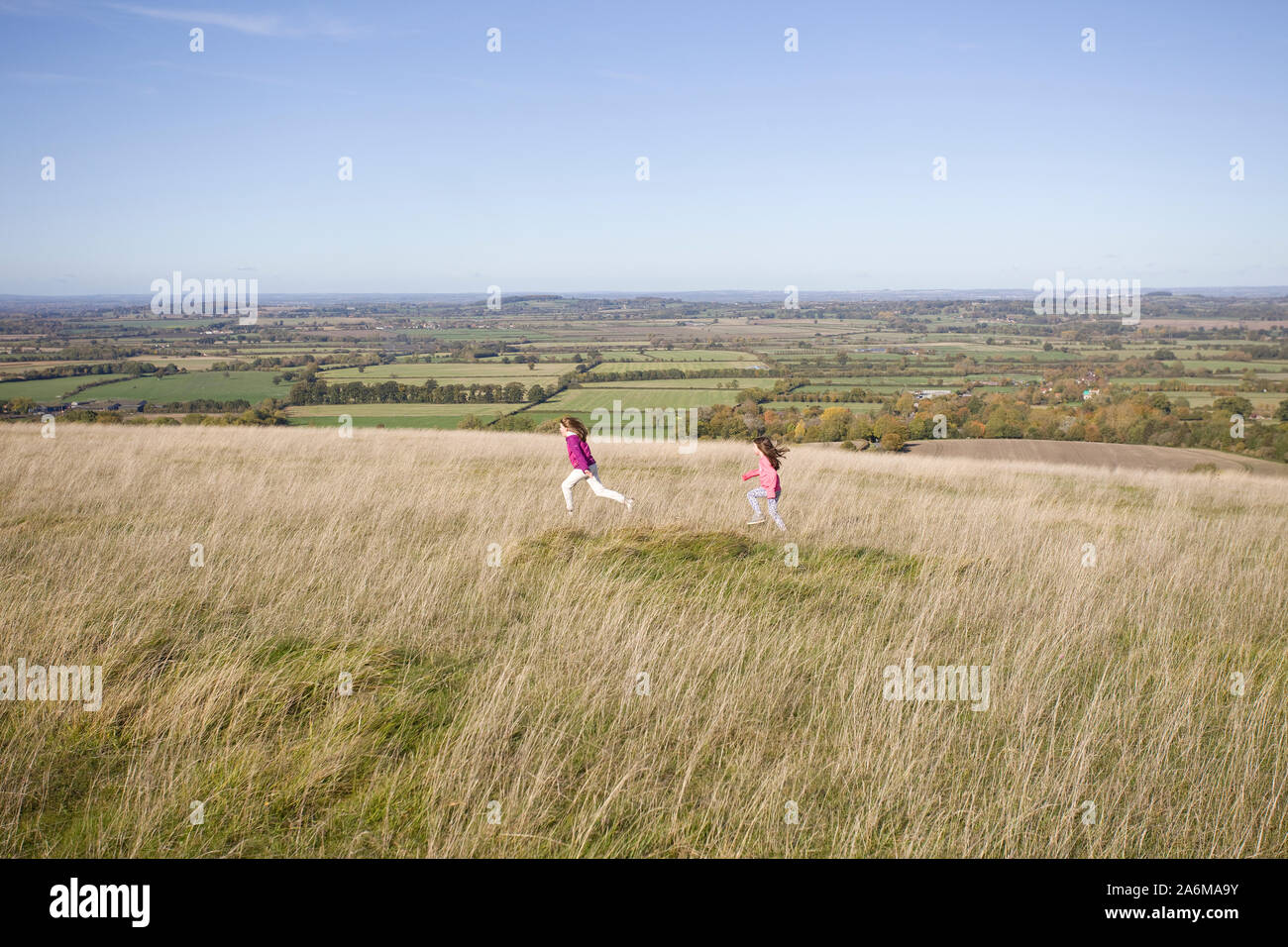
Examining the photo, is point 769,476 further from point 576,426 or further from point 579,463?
point 576,426

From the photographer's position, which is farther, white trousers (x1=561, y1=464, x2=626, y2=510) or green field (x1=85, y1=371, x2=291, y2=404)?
green field (x1=85, y1=371, x2=291, y2=404)

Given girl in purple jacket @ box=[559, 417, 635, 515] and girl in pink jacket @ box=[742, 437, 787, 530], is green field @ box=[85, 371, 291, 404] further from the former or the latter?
girl in pink jacket @ box=[742, 437, 787, 530]

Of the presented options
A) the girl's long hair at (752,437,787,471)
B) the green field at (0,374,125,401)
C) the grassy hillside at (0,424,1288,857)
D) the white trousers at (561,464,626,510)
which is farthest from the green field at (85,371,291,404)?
the girl's long hair at (752,437,787,471)

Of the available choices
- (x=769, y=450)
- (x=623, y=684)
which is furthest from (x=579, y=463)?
(x=623, y=684)

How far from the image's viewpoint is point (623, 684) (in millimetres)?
4355

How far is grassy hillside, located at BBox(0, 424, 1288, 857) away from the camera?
3127 millimetres

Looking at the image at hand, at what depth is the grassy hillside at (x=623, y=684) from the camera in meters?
3.13

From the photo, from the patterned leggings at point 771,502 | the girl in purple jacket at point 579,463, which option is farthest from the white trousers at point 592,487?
the patterned leggings at point 771,502

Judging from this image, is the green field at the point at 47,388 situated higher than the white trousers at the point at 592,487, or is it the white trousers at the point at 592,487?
the green field at the point at 47,388

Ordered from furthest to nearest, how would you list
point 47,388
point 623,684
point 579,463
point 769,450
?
point 47,388 < point 579,463 < point 769,450 < point 623,684

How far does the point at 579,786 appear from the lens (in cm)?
336

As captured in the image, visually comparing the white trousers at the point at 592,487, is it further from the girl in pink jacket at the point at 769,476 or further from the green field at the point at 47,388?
the green field at the point at 47,388

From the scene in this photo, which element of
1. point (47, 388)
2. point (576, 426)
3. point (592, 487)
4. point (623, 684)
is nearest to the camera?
point (623, 684)
